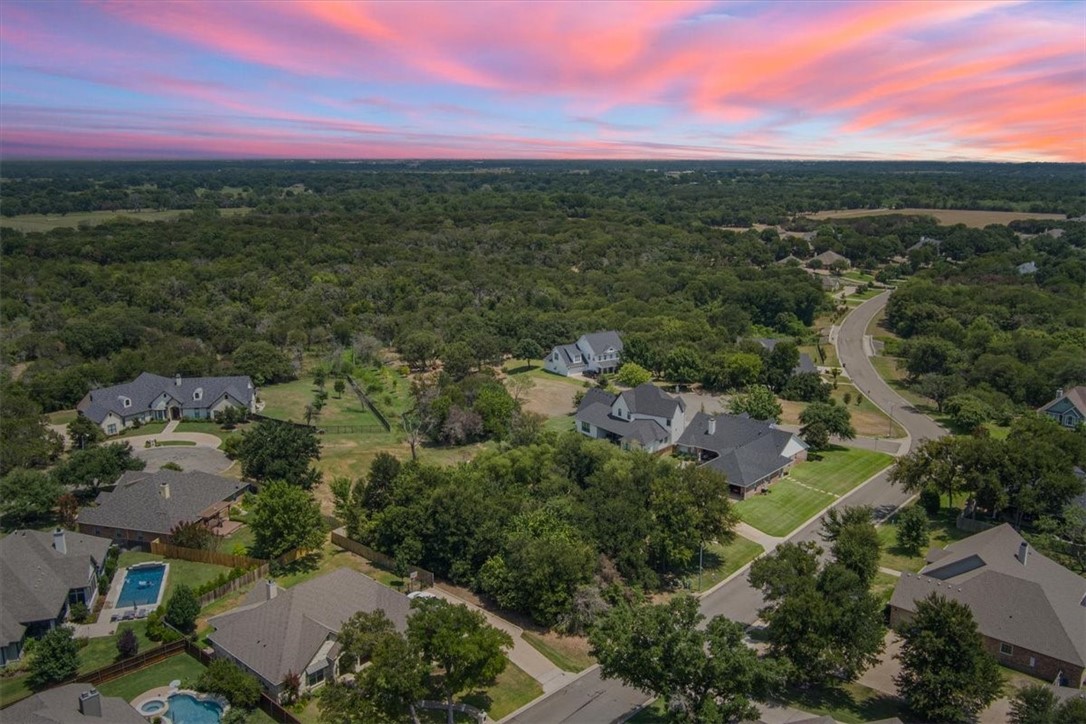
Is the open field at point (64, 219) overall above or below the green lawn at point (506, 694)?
above

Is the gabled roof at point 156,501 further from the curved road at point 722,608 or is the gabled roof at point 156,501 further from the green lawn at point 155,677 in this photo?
the curved road at point 722,608

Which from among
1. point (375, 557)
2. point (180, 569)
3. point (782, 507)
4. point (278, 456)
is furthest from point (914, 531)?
point (180, 569)

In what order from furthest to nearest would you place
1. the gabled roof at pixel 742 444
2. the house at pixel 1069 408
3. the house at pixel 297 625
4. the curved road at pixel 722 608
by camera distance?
the house at pixel 1069 408 < the gabled roof at pixel 742 444 < the house at pixel 297 625 < the curved road at pixel 722 608

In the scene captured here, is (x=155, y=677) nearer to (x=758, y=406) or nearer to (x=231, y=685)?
(x=231, y=685)

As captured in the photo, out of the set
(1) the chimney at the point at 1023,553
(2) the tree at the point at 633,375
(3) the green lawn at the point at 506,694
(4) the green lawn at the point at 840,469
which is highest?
(1) the chimney at the point at 1023,553

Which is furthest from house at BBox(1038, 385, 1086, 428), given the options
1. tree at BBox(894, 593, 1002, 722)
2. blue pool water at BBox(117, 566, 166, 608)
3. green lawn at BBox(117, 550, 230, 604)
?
blue pool water at BBox(117, 566, 166, 608)

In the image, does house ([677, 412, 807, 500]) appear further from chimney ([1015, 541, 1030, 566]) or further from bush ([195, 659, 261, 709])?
bush ([195, 659, 261, 709])

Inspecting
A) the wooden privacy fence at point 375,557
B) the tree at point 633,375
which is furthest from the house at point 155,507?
the tree at point 633,375

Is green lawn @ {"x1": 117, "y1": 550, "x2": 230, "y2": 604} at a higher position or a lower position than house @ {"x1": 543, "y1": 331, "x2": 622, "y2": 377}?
lower
